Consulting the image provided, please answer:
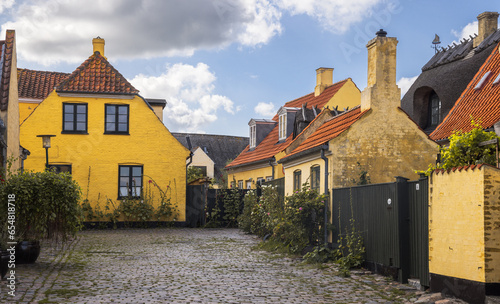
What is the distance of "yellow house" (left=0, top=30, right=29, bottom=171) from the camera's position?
51.1 ft

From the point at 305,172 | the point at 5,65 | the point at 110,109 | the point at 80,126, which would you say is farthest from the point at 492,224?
the point at 80,126

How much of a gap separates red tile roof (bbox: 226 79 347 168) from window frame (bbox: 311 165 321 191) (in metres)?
9.51

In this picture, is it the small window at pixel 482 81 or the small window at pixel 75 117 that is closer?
the small window at pixel 482 81

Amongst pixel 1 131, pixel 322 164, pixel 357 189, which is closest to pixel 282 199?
pixel 322 164

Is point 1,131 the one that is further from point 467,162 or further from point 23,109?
point 23,109

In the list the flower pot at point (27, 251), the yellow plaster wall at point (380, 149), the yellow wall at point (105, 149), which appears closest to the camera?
the flower pot at point (27, 251)

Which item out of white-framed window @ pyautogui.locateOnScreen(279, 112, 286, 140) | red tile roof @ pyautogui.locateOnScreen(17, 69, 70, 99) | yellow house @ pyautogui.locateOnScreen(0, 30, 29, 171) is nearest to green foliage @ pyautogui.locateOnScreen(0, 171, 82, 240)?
yellow house @ pyautogui.locateOnScreen(0, 30, 29, 171)

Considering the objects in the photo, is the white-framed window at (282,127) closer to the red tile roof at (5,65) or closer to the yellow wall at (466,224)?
the red tile roof at (5,65)

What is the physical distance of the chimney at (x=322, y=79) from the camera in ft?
98.5

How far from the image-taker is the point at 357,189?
12273mm

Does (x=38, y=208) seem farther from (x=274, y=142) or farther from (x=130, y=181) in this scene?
(x=274, y=142)

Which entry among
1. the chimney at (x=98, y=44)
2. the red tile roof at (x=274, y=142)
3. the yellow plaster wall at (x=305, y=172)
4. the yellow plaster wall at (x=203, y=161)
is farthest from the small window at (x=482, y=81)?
the yellow plaster wall at (x=203, y=161)

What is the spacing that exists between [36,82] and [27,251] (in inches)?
→ 790

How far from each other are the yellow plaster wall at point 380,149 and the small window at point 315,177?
110cm
